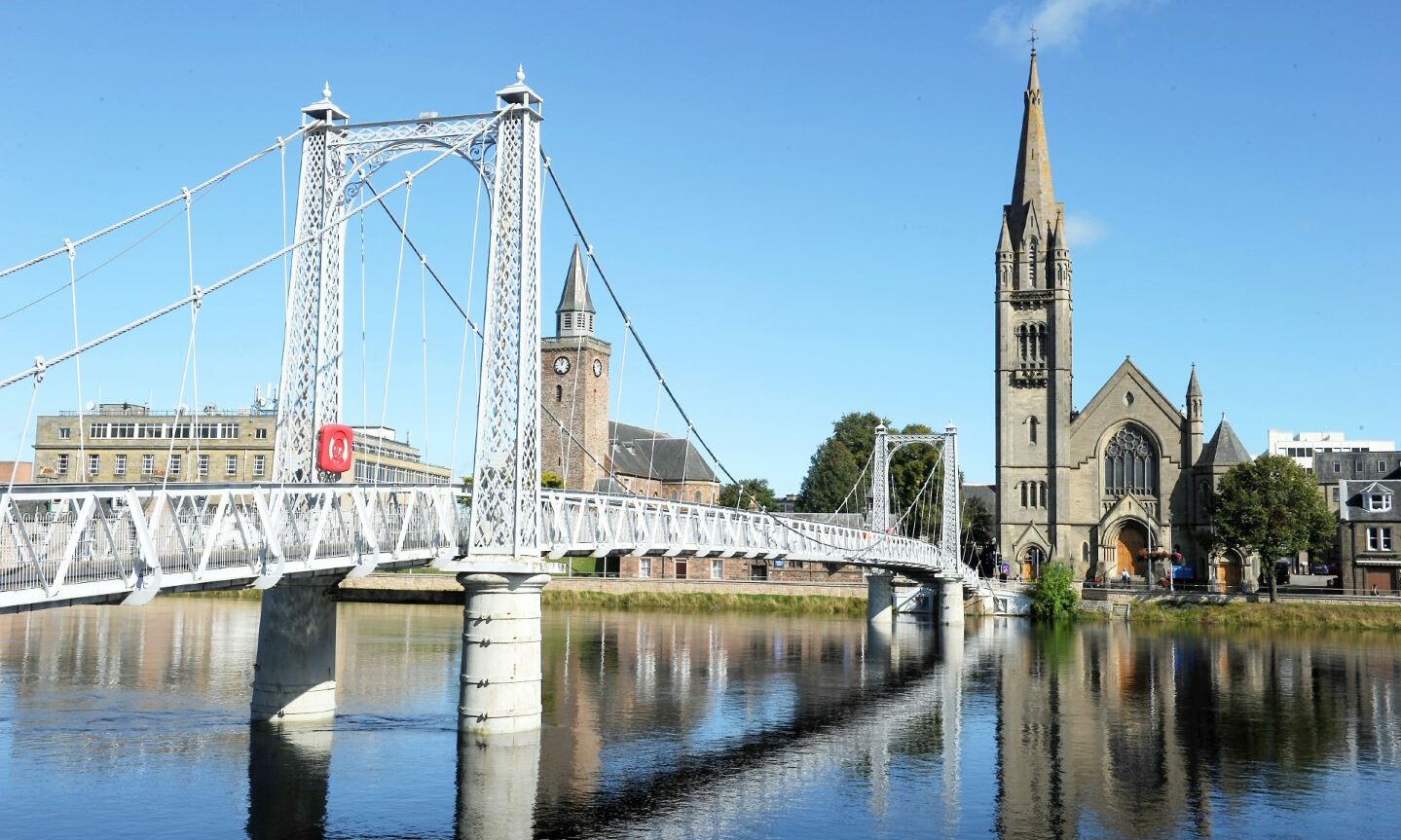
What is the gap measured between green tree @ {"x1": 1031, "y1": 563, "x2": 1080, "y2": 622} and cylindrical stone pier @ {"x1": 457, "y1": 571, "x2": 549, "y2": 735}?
5832 centimetres

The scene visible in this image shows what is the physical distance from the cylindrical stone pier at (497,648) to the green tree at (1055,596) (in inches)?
2296

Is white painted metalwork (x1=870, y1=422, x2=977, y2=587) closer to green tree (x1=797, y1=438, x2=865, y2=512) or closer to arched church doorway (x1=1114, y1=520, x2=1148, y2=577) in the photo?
arched church doorway (x1=1114, y1=520, x2=1148, y2=577)

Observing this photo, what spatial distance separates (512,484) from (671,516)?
9.89 meters

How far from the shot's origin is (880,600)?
82438 millimetres

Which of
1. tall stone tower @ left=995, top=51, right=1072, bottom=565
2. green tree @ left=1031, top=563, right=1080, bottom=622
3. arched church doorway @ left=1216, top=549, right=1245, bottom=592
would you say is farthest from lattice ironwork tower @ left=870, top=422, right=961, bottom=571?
arched church doorway @ left=1216, top=549, right=1245, bottom=592

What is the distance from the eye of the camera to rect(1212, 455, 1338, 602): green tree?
258 feet

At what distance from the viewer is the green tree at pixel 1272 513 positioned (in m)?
78.7

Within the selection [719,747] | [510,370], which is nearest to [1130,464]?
[719,747]

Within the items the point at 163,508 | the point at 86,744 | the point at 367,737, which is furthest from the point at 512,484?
the point at 86,744

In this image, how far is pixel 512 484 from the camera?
103 ft

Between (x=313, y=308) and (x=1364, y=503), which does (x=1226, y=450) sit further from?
(x=313, y=308)

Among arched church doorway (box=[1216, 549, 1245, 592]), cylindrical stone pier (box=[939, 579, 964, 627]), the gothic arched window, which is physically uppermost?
the gothic arched window

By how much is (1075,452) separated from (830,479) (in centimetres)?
2743

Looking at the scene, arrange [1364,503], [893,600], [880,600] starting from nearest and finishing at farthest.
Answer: [880,600] < [893,600] < [1364,503]
